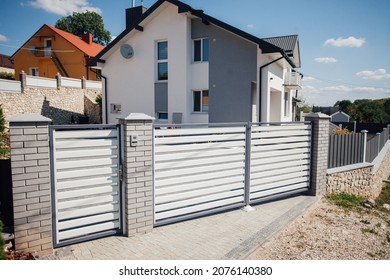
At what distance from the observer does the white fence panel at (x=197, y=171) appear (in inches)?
173

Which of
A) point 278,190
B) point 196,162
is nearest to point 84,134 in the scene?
point 196,162

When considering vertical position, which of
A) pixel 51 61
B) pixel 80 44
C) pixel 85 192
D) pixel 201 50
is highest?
pixel 80 44

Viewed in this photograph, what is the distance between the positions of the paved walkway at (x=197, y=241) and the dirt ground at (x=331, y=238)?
0.66 ft

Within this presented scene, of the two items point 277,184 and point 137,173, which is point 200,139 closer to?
point 137,173

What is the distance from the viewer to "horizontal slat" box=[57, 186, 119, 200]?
3682mm

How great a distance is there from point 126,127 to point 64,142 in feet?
2.74

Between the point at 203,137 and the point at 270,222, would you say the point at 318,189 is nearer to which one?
the point at 270,222

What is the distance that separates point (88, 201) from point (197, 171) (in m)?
1.80

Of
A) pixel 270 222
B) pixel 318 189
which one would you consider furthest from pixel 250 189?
pixel 318 189

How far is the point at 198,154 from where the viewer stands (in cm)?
473

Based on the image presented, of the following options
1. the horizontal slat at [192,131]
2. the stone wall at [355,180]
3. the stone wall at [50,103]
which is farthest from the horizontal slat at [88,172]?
the stone wall at [50,103]

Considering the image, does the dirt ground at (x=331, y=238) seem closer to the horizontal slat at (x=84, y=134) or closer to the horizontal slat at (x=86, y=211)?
the horizontal slat at (x=86, y=211)

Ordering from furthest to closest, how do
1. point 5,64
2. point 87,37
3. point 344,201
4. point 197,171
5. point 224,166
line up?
point 5,64 → point 87,37 → point 344,201 → point 224,166 → point 197,171

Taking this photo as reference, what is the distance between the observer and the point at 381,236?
473 cm
